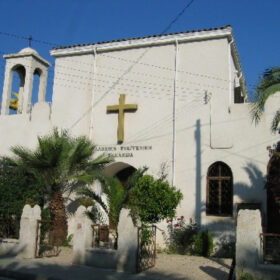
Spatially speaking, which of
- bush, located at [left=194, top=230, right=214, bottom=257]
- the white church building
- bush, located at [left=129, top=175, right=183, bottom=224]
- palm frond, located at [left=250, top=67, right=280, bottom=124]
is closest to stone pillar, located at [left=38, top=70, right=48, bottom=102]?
the white church building

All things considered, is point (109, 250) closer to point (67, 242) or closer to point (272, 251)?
point (272, 251)

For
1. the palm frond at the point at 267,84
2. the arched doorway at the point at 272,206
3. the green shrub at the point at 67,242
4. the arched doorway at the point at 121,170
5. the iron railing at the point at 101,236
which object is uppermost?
→ the palm frond at the point at 267,84

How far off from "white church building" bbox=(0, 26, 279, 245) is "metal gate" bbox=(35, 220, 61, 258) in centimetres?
348

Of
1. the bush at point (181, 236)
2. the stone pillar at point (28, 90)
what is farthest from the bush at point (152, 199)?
the stone pillar at point (28, 90)

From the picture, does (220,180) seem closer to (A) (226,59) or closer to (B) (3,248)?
(A) (226,59)

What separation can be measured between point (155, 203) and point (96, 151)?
16.4 feet

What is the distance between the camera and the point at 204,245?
45.2 ft

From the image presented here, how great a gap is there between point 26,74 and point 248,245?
14049mm

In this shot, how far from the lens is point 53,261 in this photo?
11891mm

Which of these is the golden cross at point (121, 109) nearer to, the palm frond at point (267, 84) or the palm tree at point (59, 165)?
the palm tree at point (59, 165)

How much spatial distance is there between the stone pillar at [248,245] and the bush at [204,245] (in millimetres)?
4843

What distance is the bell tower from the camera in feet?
63.1

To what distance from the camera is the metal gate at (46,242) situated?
1270 cm

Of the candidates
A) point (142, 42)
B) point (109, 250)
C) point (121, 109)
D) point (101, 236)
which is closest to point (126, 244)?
point (109, 250)
